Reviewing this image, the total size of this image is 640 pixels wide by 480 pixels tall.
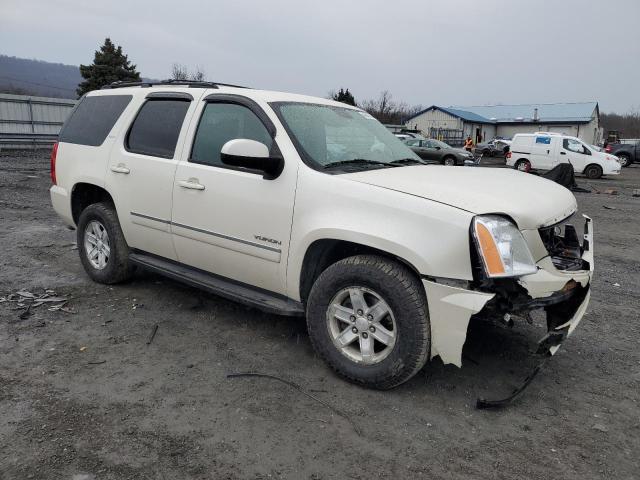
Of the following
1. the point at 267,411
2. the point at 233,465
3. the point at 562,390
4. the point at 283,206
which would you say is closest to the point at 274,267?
Result: the point at 283,206

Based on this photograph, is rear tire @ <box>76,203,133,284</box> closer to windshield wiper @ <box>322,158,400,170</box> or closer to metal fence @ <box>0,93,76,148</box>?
windshield wiper @ <box>322,158,400,170</box>

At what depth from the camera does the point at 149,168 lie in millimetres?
4305

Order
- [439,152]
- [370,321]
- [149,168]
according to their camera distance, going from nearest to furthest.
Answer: [370,321]
[149,168]
[439,152]

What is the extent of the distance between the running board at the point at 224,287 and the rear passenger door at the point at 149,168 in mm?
Result: 97

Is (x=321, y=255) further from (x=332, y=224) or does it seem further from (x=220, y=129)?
(x=220, y=129)

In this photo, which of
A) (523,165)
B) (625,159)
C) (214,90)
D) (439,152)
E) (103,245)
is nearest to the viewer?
(214,90)

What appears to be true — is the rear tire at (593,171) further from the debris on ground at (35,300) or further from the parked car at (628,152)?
the debris on ground at (35,300)

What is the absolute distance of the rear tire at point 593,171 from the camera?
21.4 metres

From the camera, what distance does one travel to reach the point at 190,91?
4.31m

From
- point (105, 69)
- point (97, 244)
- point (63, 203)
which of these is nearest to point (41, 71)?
point (105, 69)

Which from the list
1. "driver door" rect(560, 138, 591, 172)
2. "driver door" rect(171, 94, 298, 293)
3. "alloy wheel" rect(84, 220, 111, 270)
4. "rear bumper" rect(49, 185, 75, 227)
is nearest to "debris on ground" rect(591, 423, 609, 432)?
"driver door" rect(171, 94, 298, 293)

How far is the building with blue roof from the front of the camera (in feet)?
167

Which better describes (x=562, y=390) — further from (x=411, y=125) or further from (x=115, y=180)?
(x=411, y=125)

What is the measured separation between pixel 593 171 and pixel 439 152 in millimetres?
6818
